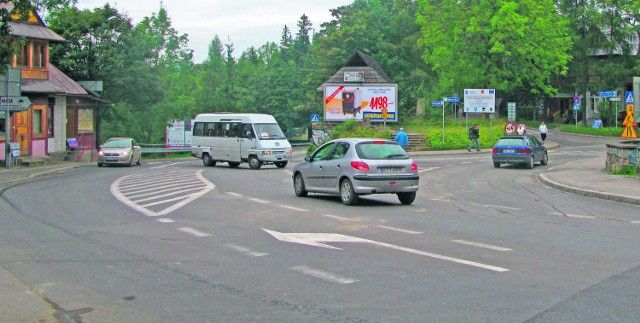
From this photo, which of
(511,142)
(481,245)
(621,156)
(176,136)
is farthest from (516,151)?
(176,136)

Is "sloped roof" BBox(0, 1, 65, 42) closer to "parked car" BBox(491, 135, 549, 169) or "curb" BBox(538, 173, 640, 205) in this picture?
"parked car" BBox(491, 135, 549, 169)

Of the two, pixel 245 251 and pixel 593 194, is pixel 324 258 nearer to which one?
pixel 245 251

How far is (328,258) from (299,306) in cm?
254

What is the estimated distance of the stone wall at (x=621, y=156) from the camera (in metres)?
23.3

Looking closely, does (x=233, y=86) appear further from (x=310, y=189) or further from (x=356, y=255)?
(x=356, y=255)

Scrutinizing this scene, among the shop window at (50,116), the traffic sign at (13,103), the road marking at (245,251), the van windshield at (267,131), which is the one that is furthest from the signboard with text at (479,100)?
the road marking at (245,251)

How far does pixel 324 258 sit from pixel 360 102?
1976 inches

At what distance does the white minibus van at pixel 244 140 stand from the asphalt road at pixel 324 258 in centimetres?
1442

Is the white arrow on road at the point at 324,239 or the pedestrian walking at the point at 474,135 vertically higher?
the pedestrian walking at the point at 474,135

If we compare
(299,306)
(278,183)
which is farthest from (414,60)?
(299,306)

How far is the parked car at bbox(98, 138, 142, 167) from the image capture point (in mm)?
36531

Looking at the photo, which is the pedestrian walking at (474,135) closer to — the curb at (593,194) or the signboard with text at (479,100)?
the signboard with text at (479,100)

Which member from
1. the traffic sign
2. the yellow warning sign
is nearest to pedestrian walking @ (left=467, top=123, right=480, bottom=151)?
the yellow warning sign

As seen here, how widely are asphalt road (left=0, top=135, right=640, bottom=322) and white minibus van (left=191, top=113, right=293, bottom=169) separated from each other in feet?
47.3
